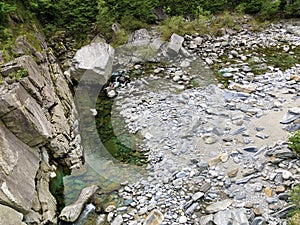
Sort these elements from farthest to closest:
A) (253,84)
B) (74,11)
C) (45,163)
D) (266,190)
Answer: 1. (74,11)
2. (253,84)
3. (45,163)
4. (266,190)

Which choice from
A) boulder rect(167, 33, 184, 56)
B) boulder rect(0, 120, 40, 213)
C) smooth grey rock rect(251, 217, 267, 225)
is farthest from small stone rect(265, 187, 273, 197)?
boulder rect(167, 33, 184, 56)

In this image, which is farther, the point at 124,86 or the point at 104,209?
the point at 124,86

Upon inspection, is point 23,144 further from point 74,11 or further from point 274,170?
point 74,11

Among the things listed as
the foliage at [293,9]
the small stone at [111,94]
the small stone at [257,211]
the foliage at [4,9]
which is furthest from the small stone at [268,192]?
the foliage at [293,9]

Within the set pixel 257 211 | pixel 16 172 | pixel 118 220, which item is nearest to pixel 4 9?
pixel 16 172

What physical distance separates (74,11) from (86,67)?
117 inches

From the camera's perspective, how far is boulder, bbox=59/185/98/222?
18.3 feet

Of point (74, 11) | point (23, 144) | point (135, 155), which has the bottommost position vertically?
point (135, 155)

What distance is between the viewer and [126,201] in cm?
593

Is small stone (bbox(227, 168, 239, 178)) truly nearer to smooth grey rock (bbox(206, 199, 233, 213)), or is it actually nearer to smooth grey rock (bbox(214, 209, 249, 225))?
smooth grey rock (bbox(206, 199, 233, 213))

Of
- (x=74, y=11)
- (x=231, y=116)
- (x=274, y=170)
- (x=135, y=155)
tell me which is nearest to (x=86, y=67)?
(x=74, y=11)

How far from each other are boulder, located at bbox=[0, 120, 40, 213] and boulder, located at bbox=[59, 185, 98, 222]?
2.56 feet

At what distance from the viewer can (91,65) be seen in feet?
32.1

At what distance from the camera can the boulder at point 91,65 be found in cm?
971
